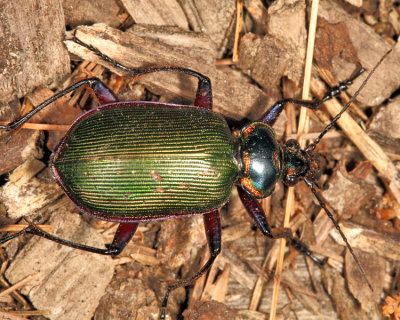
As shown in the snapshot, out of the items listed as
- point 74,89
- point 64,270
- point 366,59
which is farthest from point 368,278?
point 74,89

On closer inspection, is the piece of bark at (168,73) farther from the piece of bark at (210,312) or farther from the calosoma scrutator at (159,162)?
the piece of bark at (210,312)

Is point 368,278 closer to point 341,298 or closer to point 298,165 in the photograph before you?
point 341,298

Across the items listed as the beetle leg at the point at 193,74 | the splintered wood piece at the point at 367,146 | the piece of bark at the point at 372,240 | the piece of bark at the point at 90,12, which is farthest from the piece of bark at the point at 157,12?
the piece of bark at the point at 372,240

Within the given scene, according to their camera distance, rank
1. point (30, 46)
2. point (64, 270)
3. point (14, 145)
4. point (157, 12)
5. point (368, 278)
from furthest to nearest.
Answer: point (368, 278) → point (157, 12) → point (64, 270) → point (14, 145) → point (30, 46)

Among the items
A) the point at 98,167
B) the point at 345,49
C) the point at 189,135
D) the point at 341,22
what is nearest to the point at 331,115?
the point at 345,49

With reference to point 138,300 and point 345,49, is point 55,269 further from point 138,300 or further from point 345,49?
point 345,49

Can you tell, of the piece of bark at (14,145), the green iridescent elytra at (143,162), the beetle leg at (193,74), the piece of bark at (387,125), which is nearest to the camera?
the green iridescent elytra at (143,162)
